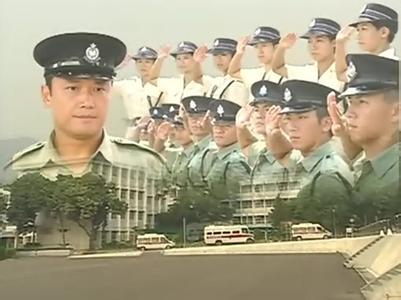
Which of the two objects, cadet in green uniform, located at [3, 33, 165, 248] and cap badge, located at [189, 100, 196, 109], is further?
cap badge, located at [189, 100, 196, 109]

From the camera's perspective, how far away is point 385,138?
185 inches

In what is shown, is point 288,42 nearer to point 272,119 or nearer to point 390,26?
point 272,119

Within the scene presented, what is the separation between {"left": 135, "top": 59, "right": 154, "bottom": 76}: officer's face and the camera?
15.9 feet

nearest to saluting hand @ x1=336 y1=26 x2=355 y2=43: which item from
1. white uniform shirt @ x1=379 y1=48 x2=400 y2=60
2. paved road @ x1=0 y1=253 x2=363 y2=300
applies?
white uniform shirt @ x1=379 y1=48 x2=400 y2=60

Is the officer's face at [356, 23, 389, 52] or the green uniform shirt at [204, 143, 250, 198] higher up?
the officer's face at [356, 23, 389, 52]

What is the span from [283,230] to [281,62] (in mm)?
1117

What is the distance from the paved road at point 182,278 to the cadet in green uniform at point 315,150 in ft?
1.56

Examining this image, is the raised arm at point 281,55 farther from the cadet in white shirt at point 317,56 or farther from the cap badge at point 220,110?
the cap badge at point 220,110

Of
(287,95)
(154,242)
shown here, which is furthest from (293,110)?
(154,242)

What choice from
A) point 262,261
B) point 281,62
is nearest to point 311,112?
point 281,62

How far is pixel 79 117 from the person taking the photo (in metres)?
4.82

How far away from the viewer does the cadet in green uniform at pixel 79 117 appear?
188 inches

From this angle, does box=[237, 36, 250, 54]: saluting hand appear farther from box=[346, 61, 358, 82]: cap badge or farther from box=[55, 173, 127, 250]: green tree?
box=[55, 173, 127, 250]: green tree

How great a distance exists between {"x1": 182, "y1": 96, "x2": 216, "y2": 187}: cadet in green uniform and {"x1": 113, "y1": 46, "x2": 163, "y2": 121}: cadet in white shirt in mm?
232
